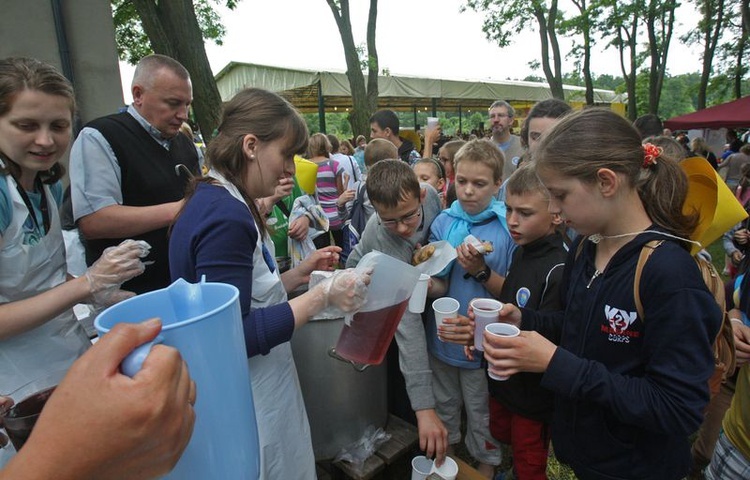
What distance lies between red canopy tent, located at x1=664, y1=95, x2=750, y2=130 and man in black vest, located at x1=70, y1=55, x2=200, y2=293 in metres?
13.3

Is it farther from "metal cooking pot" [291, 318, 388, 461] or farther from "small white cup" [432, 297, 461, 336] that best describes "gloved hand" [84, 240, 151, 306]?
"small white cup" [432, 297, 461, 336]

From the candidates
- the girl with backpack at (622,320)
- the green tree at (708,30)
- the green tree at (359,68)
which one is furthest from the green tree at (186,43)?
the green tree at (708,30)

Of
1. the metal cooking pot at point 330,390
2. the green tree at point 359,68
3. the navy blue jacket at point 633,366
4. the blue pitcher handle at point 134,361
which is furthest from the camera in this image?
the green tree at point 359,68

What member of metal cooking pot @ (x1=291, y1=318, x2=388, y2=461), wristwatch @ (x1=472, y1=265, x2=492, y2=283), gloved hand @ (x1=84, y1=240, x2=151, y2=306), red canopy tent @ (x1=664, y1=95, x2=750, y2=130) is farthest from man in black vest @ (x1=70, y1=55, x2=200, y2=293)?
red canopy tent @ (x1=664, y1=95, x2=750, y2=130)

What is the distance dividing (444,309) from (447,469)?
806 mm

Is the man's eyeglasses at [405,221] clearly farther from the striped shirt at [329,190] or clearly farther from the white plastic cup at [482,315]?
the striped shirt at [329,190]

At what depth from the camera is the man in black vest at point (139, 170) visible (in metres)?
2.24

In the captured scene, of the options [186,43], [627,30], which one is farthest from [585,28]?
[186,43]

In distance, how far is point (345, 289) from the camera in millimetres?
1391

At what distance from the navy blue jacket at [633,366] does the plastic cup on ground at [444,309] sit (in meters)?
0.42

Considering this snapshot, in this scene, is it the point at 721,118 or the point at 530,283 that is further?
the point at 721,118

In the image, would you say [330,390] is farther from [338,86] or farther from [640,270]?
[338,86]

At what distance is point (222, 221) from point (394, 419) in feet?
6.07

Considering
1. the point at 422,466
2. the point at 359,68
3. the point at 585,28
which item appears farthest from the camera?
the point at 585,28
